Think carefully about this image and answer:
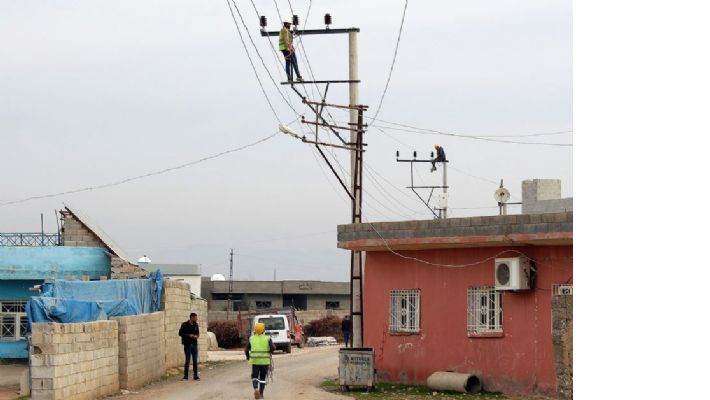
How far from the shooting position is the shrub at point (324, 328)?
6334cm

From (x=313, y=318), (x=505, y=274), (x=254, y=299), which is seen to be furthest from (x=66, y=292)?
(x=254, y=299)

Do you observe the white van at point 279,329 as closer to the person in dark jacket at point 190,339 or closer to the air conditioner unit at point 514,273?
the person in dark jacket at point 190,339

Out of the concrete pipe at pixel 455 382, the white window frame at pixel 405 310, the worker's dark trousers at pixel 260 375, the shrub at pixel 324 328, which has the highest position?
the white window frame at pixel 405 310

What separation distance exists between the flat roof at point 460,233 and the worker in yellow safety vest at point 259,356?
4.43m

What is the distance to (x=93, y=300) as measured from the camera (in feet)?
78.5

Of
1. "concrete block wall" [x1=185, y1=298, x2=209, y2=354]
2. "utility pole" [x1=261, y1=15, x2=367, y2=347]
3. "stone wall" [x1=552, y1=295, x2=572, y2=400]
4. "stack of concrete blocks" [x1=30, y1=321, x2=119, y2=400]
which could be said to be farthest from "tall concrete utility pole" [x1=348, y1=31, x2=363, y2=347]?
"concrete block wall" [x1=185, y1=298, x2=209, y2=354]

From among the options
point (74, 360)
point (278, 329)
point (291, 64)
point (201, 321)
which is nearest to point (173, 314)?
point (201, 321)

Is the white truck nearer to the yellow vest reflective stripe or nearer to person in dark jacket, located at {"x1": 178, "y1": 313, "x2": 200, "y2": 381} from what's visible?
person in dark jacket, located at {"x1": 178, "y1": 313, "x2": 200, "y2": 381}

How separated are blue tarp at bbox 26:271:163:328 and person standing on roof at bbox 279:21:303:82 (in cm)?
638

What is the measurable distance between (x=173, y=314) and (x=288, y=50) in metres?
8.34

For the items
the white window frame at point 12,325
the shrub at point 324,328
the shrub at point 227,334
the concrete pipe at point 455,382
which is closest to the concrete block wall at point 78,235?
the white window frame at point 12,325

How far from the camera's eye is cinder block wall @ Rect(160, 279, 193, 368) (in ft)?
96.9
